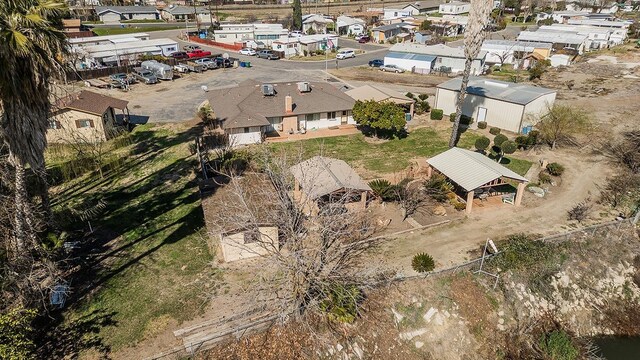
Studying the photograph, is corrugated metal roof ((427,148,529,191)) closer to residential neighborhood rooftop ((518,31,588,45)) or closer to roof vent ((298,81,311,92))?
roof vent ((298,81,311,92))

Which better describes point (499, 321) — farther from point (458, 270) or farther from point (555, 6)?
point (555, 6)

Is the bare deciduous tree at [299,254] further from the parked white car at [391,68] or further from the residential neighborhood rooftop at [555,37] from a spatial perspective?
the residential neighborhood rooftop at [555,37]

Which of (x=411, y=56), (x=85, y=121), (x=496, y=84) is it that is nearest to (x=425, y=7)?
(x=411, y=56)

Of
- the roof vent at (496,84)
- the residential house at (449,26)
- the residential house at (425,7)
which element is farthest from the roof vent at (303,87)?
the residential house at (425,7)

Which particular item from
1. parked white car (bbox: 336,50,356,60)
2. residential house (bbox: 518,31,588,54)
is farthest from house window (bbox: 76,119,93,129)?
residential house (bbox: 518,31,588,54)

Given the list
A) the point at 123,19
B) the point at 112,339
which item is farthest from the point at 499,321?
the point at 123,19

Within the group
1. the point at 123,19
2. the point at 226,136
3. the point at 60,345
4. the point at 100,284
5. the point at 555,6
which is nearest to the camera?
the point at 60,345
